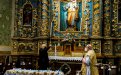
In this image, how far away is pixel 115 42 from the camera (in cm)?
1823

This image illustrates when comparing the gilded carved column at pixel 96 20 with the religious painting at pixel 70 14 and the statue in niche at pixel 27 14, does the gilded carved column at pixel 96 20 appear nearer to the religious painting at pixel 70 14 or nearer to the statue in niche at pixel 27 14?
the religious painting at pixel 70 14

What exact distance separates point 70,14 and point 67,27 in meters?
0.78

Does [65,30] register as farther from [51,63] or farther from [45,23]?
[51,63]

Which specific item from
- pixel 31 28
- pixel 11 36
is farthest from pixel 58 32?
pixel 11 36

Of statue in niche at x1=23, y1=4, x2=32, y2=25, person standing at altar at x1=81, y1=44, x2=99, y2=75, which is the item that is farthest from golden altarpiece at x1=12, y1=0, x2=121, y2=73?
person standing at altar at x1=81, y1=44, x2=99, y2=75

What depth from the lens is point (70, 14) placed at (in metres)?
18.9

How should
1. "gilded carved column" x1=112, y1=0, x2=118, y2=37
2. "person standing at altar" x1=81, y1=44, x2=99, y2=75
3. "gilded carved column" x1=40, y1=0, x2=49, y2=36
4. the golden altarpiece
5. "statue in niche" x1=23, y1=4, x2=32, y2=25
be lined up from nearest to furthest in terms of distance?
"person standing at altar" x1=81, y1=44, x2=99, y2=75, the golden altarpiece, "gilded carved column" x1=112, y1=0, x2=118, y2=37, "gilded carved column" x1=40, y1=0, x2=49, y2=36, "statue in niche" x1=23, y1=4, x2=32, y2=25

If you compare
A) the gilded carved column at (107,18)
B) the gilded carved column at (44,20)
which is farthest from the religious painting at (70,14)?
the gilded carved column at (107,18)

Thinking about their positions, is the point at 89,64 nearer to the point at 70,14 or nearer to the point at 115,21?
the point at 115,21

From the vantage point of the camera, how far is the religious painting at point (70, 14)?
18.9m

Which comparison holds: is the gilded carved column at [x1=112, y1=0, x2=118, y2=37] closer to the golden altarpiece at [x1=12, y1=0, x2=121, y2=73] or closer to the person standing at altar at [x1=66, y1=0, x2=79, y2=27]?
the golden altarpiece at [x1=12, y1=0, x2=121, y2=73]

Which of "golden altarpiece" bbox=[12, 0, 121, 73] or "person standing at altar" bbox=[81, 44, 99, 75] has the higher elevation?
"golden altarpiece" bbox=[12, 0, 121, 73]

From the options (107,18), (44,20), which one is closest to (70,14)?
(44,20)

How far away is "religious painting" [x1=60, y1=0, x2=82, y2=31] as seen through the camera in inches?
744
